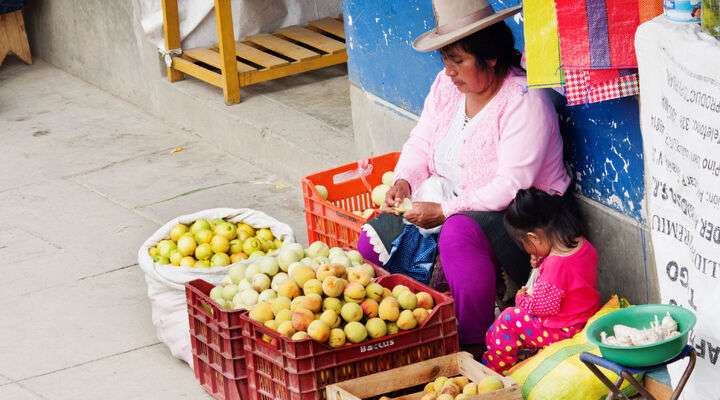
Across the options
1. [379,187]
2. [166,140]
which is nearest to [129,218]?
[166,140]

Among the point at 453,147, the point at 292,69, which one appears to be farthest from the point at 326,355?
the point at 292,69

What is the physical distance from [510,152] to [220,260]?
4.54 ft

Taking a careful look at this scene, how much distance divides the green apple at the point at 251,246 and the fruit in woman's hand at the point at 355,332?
44.9 inches

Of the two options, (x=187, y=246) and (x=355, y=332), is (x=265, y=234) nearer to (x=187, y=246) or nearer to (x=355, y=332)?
(x=187, y=246)

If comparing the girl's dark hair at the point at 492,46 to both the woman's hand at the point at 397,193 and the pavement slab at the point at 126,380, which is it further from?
the pavement slab at the point at 126,380

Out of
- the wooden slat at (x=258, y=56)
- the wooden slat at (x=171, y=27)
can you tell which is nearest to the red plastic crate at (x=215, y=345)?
the wooden slat at (x=258, y=56)

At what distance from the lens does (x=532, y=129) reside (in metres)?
4.99

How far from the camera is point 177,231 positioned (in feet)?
19.0

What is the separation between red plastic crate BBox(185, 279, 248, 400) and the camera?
16.2 feet

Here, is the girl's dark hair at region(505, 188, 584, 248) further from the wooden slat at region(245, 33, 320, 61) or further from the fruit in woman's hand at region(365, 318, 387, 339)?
the wooden slat at region(245, 33, 320, 61)

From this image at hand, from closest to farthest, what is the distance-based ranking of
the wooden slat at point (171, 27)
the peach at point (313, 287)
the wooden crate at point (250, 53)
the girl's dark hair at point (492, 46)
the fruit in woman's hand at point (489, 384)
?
the fruit in woman's hand at point (489, 384)
the peach at point (313, 287)
the girl's dark hair at point (492, 46)
the wooden crate at point (250, 53)
the wooden slat at point (171, 27)

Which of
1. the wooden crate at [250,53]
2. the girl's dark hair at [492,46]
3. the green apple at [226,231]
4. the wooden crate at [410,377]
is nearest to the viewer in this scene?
the wooden crate at [410,377]

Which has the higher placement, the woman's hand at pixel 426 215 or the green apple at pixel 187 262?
the woman's hand at pixel 426 215

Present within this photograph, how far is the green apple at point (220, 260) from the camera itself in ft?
18.3
